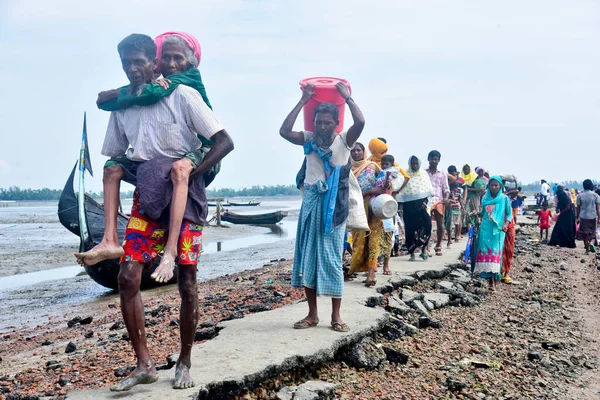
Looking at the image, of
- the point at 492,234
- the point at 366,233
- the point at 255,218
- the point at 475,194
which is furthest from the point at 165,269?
the point at 255,218

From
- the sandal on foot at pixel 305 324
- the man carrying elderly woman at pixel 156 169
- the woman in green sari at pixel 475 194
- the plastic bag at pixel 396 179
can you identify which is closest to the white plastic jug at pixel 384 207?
the plastic bag at pixel 396 179

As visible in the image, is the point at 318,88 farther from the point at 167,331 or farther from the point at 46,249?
the point at 46,249

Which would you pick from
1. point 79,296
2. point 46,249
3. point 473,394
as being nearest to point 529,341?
point 473,394

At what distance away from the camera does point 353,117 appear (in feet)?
14.6

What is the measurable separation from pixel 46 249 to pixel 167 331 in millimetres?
16203

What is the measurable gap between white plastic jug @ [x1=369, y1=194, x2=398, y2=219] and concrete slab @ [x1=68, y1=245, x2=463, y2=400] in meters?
1.35

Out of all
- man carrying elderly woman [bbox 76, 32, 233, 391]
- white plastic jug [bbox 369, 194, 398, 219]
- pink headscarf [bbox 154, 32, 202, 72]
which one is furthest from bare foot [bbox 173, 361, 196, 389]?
white plastic jug [bbox 369, 194, 398, 219]

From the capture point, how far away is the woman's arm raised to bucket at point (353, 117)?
4430 millimetres

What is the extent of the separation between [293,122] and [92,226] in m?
9.34

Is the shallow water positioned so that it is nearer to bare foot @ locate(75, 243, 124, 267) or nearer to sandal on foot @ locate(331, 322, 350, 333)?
sandal on foot @ locate(331, 322, 350, 333)

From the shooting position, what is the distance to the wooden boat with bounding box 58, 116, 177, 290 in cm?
1063

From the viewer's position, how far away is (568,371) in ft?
15.8

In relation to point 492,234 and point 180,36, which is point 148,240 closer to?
point 180,36

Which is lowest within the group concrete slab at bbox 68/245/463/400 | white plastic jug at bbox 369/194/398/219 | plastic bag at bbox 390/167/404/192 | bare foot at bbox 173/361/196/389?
Answer: concrete slab at bbox 68/245/463/400
